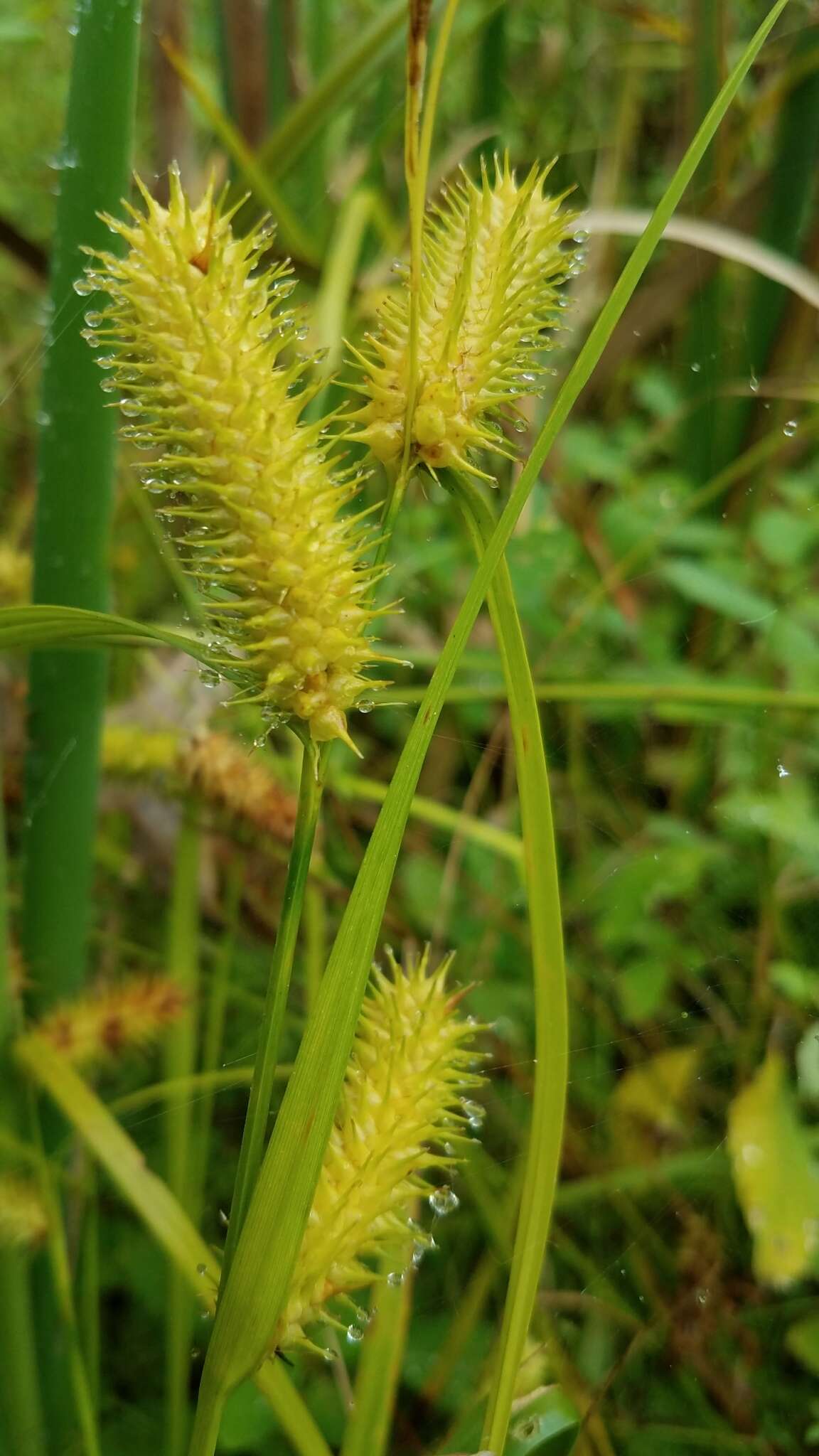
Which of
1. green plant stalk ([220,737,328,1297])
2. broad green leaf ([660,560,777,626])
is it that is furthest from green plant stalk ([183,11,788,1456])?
broad green leaf ([660,560,777,626])

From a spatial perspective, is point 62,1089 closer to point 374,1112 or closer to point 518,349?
point 374,1112

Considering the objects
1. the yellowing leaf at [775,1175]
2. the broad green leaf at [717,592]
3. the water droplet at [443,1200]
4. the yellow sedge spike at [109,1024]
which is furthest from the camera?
the broad green leaf at [717,592]

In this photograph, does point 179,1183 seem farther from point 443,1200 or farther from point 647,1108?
point 647,1108

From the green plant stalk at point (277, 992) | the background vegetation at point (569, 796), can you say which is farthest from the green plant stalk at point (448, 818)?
the green plant stalk at point (277, 992)

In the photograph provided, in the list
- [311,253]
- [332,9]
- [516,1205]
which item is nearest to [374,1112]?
[516,1205]

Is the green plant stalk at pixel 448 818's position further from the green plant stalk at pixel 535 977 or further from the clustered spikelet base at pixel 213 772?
the green plant stalk at pixel 535 977
